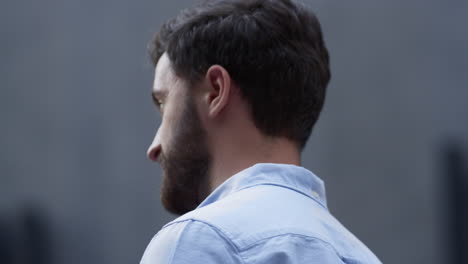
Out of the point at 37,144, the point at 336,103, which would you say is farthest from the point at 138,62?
the point at 336,103

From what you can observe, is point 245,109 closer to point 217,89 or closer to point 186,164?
point 217,89

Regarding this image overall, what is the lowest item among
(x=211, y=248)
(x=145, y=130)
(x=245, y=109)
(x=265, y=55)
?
(x=145, y=130)

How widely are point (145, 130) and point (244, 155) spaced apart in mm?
6183

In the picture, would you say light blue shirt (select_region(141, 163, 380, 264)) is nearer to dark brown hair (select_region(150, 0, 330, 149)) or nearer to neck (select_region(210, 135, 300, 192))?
neck (select_region(210, 135, 300, 192))

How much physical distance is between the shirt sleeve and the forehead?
0.53 metres

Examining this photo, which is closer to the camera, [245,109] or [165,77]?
[245,109]

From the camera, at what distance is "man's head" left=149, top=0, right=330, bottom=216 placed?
1.56 meters

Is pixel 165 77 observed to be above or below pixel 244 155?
above

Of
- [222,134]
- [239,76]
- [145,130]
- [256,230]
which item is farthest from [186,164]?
[145,130]

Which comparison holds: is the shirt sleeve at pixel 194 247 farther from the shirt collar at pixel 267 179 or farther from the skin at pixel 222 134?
the skin at pixel 222 134

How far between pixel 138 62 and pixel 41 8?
1458 mm

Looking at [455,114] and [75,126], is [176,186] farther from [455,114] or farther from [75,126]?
[75,126]

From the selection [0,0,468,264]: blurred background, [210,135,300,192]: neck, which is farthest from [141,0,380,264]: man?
[0,0,468,264]: blurred background

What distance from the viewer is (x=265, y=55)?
5.19ft
